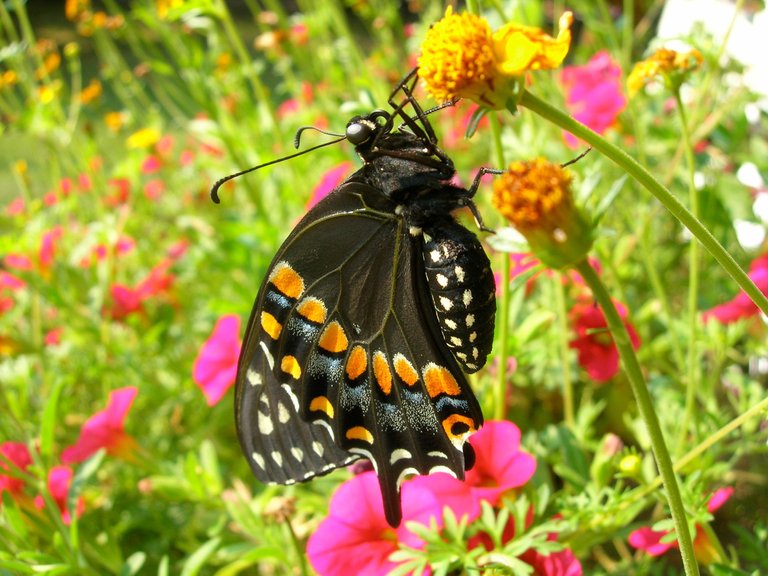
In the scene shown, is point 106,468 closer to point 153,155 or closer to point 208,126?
point 208,126

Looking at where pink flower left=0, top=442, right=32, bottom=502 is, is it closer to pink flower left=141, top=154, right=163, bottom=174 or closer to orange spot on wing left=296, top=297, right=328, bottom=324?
orange spot on wing left=296, top=297, right=328, bottom=324

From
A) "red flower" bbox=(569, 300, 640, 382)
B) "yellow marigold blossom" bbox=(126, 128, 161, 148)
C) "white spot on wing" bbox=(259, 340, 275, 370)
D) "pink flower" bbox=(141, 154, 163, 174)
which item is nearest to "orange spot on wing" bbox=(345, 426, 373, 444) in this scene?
"white spot on wing" bbox=(259, 340, 275, 370)

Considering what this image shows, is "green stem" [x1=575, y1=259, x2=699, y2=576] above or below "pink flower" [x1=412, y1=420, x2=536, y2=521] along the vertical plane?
above

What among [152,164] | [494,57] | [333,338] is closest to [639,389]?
[494,57]

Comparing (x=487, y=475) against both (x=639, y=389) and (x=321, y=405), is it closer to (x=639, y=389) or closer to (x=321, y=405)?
(x=321, y=405)

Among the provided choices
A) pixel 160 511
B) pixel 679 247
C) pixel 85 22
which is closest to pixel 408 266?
pixel 160 511

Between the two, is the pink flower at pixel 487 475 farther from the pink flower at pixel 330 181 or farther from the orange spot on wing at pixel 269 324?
the pink flower at pixel 330 181

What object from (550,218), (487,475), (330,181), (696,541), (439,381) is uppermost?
(550,218)
